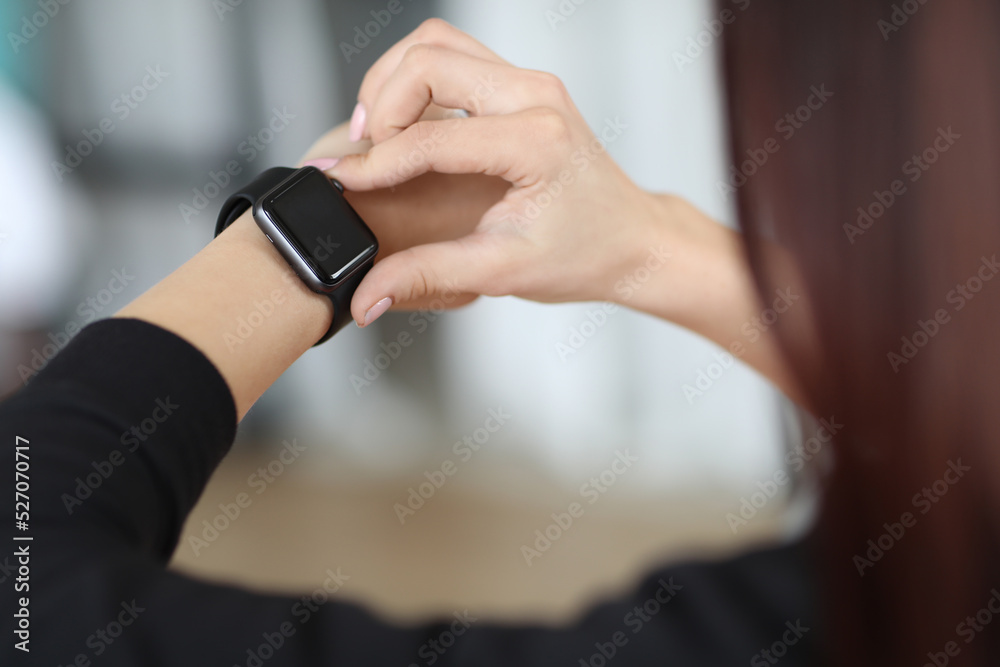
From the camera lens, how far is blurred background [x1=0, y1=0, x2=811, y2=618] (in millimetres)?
1867

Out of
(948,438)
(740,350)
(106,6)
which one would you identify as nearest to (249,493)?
(106,6)

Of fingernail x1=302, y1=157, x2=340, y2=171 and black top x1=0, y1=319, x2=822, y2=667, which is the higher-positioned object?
fingernail x1=302, y1=157, x2=340, y2=171

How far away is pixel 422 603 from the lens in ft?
5.73

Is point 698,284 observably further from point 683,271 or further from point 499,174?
point 499,174

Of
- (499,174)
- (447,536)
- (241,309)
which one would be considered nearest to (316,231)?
(241,309)

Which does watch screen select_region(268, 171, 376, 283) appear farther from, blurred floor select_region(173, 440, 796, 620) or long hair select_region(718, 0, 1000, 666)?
blurred floor select_region(173, 440, 796, 620)

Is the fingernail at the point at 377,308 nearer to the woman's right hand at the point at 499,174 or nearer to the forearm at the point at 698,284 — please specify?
the woman's right hand at the point at 499,174

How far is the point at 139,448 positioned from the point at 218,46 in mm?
1872

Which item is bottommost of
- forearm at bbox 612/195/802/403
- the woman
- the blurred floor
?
the blurred floor

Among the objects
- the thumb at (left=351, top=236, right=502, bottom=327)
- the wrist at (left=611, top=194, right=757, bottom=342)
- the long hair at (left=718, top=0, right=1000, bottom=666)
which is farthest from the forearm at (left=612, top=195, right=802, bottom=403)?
the long hair at (left=718, top=0, right=1000, bottom=666)

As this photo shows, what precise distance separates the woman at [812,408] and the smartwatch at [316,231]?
83 mm

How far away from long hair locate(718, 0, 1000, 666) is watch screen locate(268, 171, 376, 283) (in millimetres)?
405

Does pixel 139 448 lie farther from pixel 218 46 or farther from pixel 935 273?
pixel 218 46

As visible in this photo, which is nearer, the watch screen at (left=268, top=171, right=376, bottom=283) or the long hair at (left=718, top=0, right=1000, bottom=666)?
the long hair at (left=718, top=0, right=1000, bottom=666)
